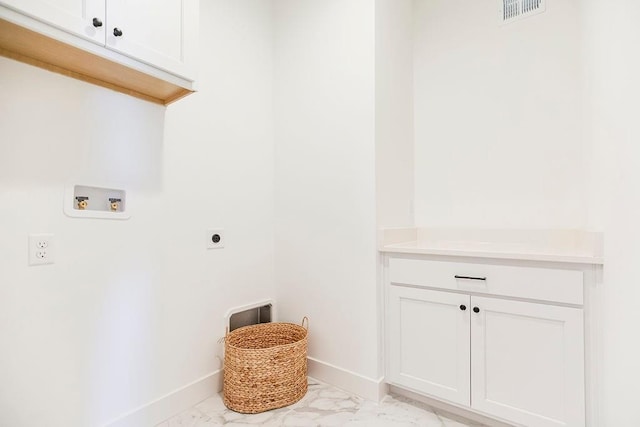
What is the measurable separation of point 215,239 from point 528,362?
168cm

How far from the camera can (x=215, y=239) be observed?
192 centimetres

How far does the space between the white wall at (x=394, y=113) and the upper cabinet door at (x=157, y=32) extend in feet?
3.25

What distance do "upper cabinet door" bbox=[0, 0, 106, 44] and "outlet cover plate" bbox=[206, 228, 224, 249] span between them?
104 cm

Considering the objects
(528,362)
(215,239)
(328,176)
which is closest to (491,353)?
(528,362)

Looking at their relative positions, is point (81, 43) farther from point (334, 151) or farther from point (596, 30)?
point (596, 30)

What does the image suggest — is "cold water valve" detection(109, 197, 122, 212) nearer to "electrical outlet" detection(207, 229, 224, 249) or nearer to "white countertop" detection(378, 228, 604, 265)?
"electrical outlet" detection(207, 229, 224, 249)

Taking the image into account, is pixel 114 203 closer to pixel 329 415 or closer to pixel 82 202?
pixel 82 202

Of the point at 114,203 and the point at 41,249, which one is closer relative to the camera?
the point at 41,249

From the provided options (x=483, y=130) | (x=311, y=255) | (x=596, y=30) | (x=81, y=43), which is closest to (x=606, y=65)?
(x=596, y=30)

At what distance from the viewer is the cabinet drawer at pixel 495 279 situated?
1.37 m

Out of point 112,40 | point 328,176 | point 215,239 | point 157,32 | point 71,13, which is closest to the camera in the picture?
Answer: point 71,13

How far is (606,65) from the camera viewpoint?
1.31 m

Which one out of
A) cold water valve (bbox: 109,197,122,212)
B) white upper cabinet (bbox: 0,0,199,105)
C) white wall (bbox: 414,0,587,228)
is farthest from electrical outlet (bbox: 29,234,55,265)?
white wall (bbox: 414,0,587,228)

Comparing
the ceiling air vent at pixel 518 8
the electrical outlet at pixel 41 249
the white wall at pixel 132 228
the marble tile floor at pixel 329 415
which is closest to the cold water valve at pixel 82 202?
the white wall at pixel 132 228
